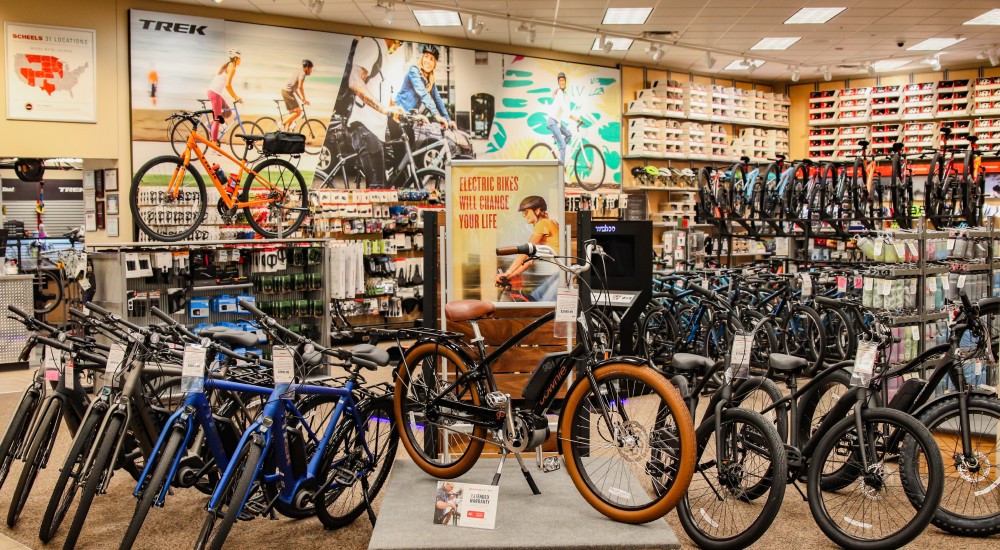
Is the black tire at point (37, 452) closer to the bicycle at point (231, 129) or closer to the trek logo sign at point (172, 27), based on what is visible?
the bicycle at point (231, 129)

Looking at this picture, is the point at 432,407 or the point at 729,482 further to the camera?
the point at 432,407

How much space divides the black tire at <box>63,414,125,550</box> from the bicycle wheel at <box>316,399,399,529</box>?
85 cm

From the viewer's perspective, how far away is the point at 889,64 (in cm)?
1348

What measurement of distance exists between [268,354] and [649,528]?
4.91 m

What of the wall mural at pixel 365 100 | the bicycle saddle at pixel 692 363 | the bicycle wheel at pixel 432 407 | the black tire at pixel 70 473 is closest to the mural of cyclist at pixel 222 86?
the wall mural at pixel 365 100

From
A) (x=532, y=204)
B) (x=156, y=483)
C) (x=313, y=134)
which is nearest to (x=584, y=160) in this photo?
(x=313, y=134)

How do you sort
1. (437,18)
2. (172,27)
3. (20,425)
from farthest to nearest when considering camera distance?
(437,18) → (172,27) → (20,425)

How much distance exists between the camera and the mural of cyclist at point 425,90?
34.7 ft

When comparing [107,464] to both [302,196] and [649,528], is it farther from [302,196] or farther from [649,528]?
[302,196]

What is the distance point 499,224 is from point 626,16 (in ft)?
22.1

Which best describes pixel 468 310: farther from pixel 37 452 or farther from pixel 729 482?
pixel 37 452

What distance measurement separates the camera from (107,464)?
3553mm

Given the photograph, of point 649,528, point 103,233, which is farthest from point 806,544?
point 103,233

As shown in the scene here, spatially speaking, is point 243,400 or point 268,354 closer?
point 243,400
